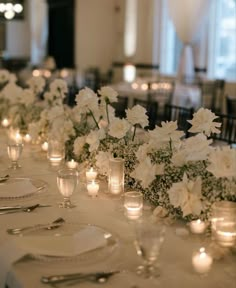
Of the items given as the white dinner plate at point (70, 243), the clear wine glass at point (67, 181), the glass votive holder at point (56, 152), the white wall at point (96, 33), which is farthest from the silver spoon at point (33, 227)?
the white wall at point (96, 33)

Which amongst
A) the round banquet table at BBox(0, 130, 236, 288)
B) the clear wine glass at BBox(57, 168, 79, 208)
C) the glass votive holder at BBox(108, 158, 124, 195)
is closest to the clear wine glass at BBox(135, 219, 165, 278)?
the round banquet table at BBox(0, 130, 236, 288)

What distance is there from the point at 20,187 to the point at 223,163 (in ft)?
3.10

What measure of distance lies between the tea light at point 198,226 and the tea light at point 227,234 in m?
0.09

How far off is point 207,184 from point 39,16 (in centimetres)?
1345

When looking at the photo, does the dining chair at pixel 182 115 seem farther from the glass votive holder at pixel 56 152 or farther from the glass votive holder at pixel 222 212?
the glass votive holder at pixel 222 212

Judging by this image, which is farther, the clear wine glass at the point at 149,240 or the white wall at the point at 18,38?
the white wall at the point at 18,38

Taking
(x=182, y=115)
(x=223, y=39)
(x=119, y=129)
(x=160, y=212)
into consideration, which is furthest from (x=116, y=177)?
(x=223, y=39)

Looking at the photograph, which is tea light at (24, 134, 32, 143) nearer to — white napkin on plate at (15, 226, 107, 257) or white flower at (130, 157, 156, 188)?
white flower at (130, 157, 156, 188)

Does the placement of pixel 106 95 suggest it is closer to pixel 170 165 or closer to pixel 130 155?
pixel 130 155

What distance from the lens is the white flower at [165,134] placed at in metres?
1.90

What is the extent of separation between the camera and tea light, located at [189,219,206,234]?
1616mm

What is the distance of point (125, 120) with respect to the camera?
2.16 metres

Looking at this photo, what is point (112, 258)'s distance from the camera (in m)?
1.44

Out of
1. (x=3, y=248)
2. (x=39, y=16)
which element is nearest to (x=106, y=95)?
(x=3, y=248)
